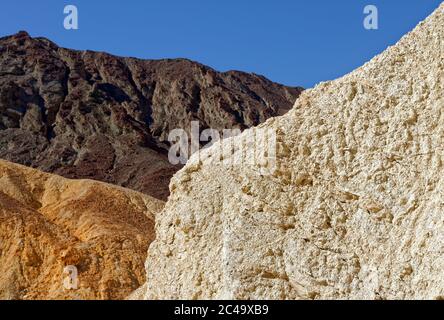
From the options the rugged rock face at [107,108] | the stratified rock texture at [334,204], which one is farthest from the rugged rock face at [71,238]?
the rugged rock face at [107,108]

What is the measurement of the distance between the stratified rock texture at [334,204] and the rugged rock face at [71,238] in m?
16.1

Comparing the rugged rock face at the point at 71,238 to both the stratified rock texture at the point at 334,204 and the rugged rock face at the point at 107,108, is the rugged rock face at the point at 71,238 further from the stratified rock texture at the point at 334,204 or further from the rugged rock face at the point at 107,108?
the rugged rock face at the point at 107,108

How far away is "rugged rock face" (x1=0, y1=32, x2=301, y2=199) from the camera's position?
80.9m

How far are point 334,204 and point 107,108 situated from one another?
8249 cm

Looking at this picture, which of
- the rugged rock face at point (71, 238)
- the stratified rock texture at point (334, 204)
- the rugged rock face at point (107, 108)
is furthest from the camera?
the rugged rock face at point (107, 108)

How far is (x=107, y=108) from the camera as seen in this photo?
298ft

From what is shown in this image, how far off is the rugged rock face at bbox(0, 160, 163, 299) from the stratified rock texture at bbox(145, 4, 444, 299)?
1614 centimetres

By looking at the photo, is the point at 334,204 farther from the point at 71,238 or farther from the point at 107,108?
the point at 107,108

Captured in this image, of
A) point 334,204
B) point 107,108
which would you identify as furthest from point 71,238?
point 107,108

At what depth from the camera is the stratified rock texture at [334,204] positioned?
895 centimetres

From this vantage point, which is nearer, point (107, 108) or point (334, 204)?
point (334, 204)

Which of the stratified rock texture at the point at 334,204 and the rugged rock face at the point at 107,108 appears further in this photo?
the rugged rock face at the point at 107,108

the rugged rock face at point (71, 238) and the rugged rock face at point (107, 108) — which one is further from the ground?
the rugged rock face at point (107, 108)

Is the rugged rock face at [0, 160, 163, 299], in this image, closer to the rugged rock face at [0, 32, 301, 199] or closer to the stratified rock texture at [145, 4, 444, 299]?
the stratified rock texture at [145, 4, 444, 299]
